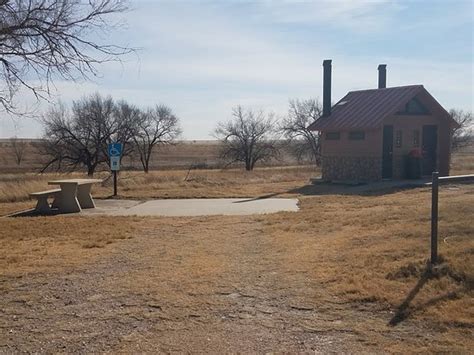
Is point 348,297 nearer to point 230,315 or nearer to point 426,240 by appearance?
point 230,315

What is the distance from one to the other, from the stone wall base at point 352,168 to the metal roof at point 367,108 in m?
1.54

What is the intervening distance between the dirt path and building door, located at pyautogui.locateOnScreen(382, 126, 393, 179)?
57.1 ft

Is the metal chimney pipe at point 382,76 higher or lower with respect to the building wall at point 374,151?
higher

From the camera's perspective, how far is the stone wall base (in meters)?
24.0

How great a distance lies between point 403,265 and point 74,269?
4118 millimetres

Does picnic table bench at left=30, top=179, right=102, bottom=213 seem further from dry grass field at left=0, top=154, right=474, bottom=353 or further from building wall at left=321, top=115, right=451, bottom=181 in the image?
building wall at left=321, top=115, right=451, bottom=181

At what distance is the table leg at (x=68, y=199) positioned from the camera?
47.3 feet

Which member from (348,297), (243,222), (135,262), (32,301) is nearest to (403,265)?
(348,297)

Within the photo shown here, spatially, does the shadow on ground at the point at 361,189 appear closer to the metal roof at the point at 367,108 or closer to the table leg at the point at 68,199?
the metal roof at the point at 367,108

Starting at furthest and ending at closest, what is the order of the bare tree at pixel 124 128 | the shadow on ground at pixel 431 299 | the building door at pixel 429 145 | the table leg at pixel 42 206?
1. the bare tree at pixel 124 128
2. the building door at pixel 429 145
3. the table leg at pixel 42 206
4. the shadow on ground at pixel 431 299

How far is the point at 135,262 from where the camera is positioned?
7.41 metres

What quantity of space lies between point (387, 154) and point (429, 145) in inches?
119

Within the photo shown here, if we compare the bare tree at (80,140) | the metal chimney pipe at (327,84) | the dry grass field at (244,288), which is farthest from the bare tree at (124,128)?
the dry grass field at (244,288)

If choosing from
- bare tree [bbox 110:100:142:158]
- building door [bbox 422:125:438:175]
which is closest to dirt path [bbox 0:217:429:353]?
building door [bbox 422:125:438:175]
